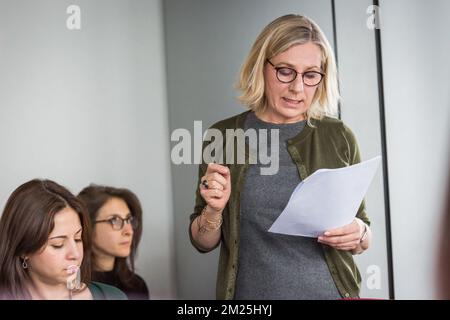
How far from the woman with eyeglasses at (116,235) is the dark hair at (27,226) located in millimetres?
21

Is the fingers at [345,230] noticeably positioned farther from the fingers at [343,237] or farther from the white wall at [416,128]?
the white wall at [416,128]

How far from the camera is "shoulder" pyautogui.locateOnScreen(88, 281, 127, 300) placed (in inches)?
55.7

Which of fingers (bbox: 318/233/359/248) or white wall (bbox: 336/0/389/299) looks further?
white wall (bbox: 336/0/389/299)

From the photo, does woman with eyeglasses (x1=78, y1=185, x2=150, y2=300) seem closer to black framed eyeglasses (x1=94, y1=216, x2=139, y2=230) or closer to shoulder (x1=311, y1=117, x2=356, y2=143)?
black framed eyeglasses (x1=94, y1=216, x2=139, y2=230)

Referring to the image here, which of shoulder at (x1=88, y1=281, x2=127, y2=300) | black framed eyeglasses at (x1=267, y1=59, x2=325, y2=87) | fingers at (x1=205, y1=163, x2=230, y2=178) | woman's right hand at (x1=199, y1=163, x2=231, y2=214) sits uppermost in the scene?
black framed eyeglasses at (x1=267, y1=59, x2=325, y2=87)

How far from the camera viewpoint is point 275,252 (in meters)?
1.35

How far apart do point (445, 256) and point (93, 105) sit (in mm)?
884

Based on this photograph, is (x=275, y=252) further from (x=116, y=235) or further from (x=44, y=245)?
(x=44, y=245)

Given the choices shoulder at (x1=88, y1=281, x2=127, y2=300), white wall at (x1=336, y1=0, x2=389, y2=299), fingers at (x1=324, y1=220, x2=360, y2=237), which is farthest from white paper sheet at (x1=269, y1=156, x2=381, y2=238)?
shoulder at (x1=88, y1=281, x2=127, y2=300)

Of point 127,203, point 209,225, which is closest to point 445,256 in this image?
point 209,225

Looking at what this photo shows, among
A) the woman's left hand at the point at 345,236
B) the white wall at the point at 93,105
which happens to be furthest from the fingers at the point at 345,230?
the white wall at the point at 93,105
